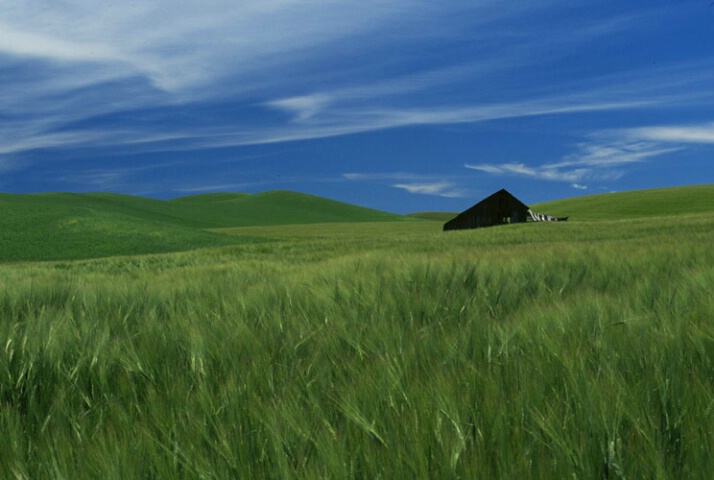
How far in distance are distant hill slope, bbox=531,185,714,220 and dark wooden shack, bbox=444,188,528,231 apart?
1521 cm

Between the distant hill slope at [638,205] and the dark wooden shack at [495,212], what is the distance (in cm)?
1521

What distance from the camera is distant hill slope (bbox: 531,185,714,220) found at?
2825 inches

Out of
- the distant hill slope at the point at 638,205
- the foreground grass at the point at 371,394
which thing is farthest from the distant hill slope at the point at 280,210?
the foreground grass at the point at 371,394

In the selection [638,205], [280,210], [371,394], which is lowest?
[371,394]

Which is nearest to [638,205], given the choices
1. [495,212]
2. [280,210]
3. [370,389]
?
[495,212]

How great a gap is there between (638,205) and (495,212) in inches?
1121

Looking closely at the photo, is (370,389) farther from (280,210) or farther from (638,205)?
(280,210)

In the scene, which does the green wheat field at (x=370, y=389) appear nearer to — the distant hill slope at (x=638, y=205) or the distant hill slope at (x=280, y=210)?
the distant hill slope at (x=638, y=205)

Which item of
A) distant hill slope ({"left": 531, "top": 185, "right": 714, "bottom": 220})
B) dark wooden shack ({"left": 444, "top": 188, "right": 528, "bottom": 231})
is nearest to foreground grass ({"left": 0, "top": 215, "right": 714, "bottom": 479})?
dark wooden shack ({"left": 444, "top": 188, "right": 528, "bottom": 231})

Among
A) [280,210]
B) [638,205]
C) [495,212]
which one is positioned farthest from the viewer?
[280,210]

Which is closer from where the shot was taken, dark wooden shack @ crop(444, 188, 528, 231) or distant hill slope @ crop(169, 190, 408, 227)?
dark wooden shack @ crop(444, 188, 528, 231)

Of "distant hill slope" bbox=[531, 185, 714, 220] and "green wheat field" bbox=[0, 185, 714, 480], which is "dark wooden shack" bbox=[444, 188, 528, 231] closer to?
"distant hill slope" bbox=[531, 185, 714, 220]

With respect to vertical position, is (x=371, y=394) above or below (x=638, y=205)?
below

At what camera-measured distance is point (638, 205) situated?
253 ft
